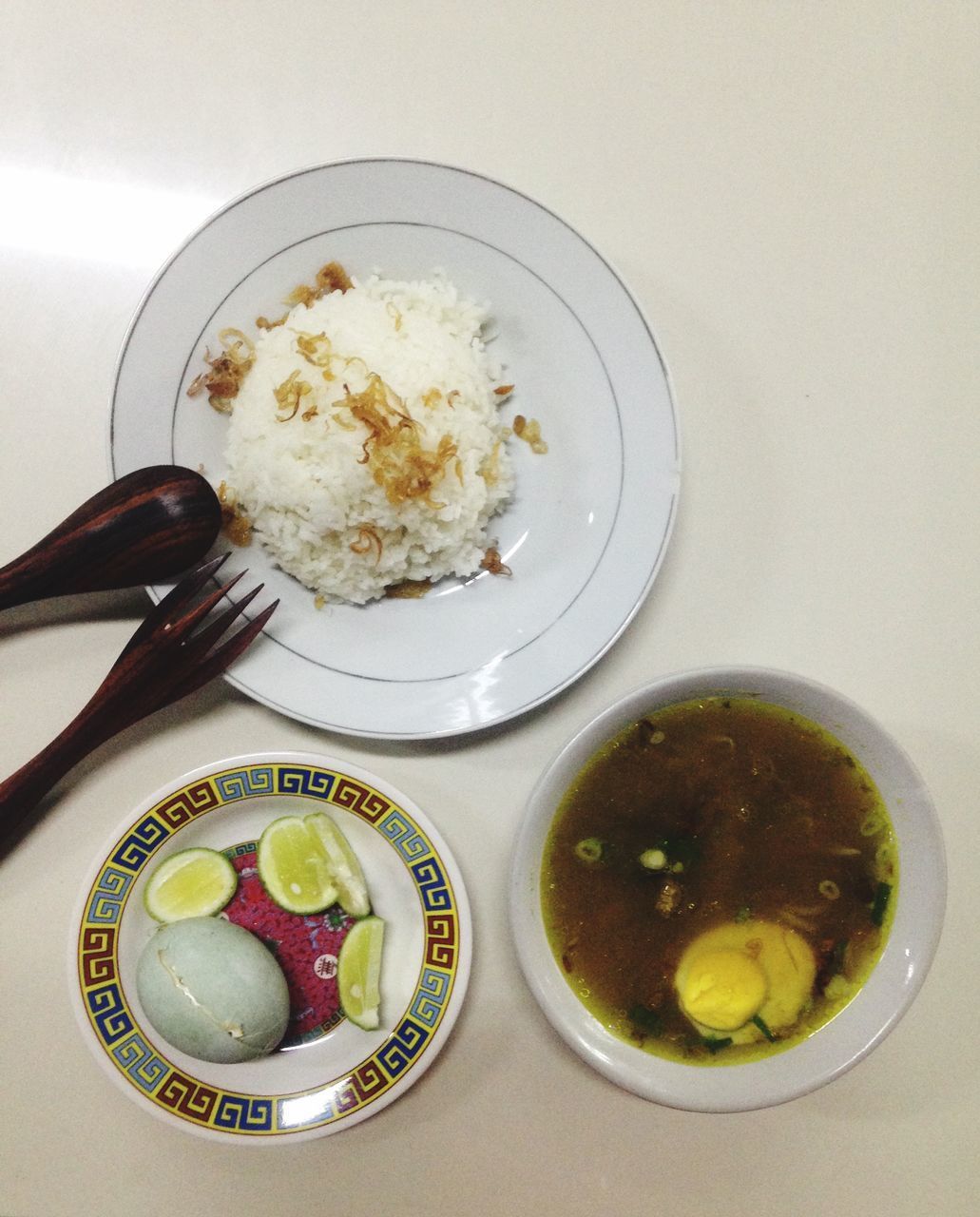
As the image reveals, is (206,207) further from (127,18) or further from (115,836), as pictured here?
(115,836)

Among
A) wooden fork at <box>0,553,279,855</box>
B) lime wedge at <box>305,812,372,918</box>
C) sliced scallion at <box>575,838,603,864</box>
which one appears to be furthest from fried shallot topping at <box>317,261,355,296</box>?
sliced scallion at <box>575,838,603,864</box>

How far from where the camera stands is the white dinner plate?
4.62 feet

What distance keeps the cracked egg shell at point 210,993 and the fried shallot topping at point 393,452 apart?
775mm

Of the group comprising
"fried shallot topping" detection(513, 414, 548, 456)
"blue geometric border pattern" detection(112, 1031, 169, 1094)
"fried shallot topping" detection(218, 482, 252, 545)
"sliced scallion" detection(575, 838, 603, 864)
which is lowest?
"blue geometric border pattern" detection(112, 1031, 169, 1094)

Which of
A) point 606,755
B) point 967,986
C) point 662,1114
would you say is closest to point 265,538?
point 606,755

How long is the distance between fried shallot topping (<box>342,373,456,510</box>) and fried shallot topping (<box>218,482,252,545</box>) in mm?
245

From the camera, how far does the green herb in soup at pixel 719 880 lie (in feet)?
4.49

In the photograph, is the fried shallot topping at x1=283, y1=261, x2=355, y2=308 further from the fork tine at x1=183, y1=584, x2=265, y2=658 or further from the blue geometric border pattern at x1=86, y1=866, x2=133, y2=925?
the blue geometric border pattern at x1=86, y1=866, x2=133, y2=925

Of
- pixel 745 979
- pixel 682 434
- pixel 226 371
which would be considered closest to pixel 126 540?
pixel 226 371

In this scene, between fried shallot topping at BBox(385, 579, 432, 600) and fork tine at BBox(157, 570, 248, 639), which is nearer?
fork tine at BBox(157, 570, 248, 639)

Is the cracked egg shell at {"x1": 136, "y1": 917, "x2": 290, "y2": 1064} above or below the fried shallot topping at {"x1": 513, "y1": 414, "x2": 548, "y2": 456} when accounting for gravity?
below

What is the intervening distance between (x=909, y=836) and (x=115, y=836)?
1.27 m

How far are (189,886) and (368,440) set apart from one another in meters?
0.81

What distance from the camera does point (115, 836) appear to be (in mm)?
1411
